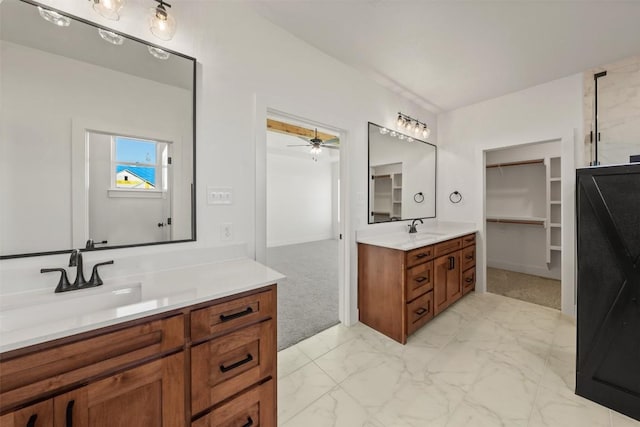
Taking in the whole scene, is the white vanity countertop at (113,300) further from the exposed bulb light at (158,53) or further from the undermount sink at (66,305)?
the exposed bulb light at (158,53)

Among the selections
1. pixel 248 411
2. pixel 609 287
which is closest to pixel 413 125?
pixel 609 287

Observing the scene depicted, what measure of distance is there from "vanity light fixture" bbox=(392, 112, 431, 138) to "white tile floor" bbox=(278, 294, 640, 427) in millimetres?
2281

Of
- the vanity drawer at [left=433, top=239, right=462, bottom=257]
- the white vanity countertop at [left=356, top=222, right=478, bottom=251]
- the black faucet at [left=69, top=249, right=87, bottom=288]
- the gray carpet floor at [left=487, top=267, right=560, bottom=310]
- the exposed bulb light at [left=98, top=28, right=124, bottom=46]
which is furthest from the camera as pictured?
the gray carpet floor at [left=487, top=267, right=560, bottom=310]

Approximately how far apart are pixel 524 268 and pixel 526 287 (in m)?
0.85

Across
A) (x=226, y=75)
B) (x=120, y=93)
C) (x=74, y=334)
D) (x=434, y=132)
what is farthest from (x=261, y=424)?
(x=434, y=132)

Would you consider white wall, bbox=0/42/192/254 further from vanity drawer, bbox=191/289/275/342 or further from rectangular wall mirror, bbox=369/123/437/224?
rectangular wall mirror, bbox=369/123/437/224

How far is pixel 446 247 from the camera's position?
2.68 m

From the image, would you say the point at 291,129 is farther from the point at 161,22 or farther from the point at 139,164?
the point at 139,164

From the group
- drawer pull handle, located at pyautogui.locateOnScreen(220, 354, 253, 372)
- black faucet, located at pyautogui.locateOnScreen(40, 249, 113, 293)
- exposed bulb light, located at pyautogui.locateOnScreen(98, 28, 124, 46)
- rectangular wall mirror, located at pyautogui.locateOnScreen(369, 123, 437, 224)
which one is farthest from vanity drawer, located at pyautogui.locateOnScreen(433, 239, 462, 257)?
exposed bulb light, located at pyautogui.locateOnScreen(98, 28, 124, 46)

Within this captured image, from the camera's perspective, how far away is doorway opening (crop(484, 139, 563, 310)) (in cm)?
373

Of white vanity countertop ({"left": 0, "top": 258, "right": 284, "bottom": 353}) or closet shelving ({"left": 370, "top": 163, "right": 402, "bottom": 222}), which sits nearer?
white vanity countertop ({"left": 0, "top": 258, "right": 284, "bottom": 353})

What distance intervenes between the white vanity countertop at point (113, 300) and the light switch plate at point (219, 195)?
0.45 metres

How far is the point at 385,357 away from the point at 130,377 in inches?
68.4

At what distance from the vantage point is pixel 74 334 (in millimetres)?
792
